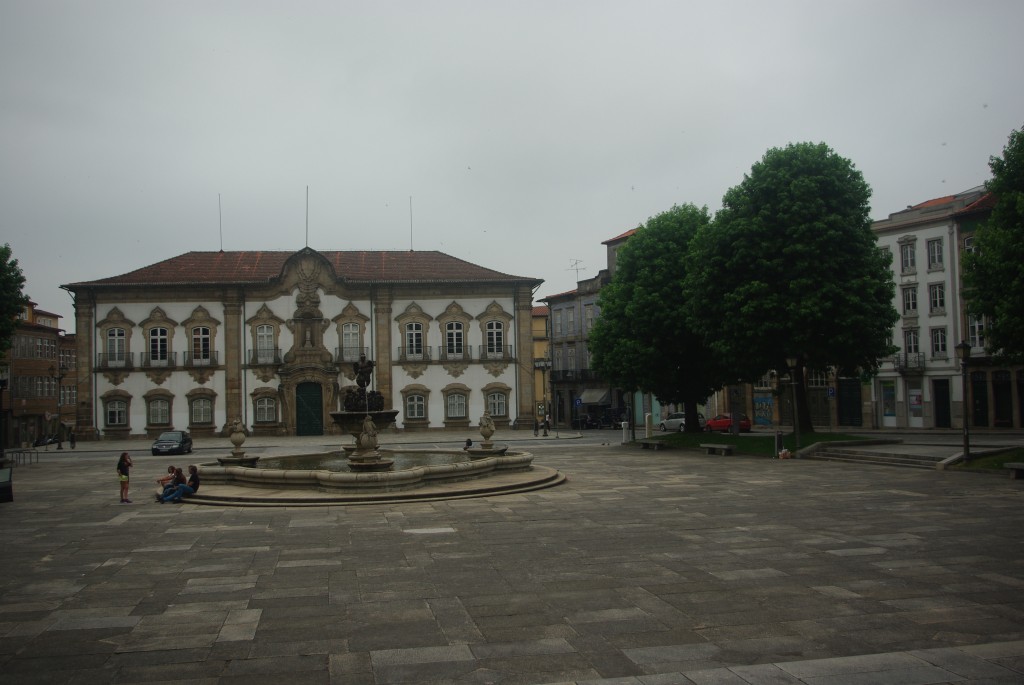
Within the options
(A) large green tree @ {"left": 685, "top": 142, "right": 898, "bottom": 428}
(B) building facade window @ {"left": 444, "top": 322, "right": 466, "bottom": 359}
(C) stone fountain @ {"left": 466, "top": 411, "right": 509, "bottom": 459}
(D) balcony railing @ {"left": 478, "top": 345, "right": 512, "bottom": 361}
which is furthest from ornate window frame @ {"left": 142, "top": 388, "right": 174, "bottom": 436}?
(A) large green tree @ {"left": 685, "top": 142, "right": 898, "bottom": 428}

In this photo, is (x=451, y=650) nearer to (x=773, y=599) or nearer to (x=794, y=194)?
(x=773, y=599)

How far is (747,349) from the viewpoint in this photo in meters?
33.6

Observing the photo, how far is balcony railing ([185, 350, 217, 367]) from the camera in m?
54.5

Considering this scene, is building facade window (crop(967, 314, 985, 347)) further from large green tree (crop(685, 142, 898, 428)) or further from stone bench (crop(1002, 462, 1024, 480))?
stone bench (crop(1002, 462, 1024, 480))

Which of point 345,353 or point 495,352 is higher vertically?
point 345,353

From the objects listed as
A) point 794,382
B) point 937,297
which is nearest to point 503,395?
point 794,382

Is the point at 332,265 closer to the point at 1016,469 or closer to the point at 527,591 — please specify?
the point at 1016,469

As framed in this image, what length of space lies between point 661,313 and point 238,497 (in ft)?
79.9

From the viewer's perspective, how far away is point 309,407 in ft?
180

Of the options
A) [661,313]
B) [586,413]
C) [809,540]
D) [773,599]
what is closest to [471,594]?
[773,599]

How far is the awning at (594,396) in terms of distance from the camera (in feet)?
220

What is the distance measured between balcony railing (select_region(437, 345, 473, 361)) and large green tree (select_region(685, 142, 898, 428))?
2456cm

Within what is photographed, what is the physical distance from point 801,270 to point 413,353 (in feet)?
99.2

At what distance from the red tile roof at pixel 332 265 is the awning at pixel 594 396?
1510 cm
